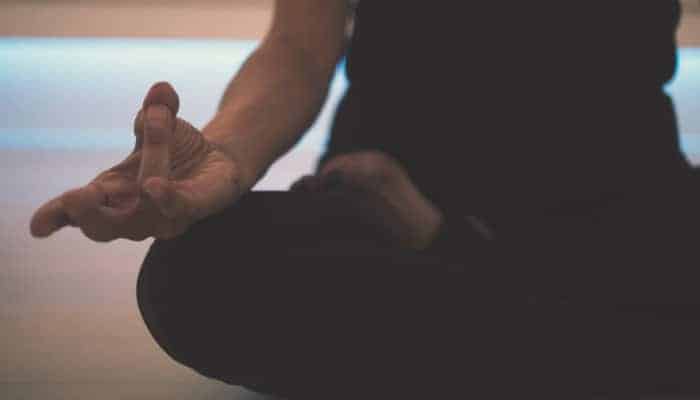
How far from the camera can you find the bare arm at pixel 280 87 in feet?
2.43

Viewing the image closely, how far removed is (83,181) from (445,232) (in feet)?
3.78

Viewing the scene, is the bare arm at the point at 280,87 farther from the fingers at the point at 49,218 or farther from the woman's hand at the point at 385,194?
the fingers at the point at 49,218

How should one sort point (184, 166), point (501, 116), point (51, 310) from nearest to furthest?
point (184, 166) → point (501, 116) → point (51, 310)

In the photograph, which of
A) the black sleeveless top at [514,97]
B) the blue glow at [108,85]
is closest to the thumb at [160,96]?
the black sleeveless top at [514,97]

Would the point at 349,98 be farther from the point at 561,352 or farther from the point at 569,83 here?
the point at 561,352

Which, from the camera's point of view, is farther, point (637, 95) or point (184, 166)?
point (637, 95)

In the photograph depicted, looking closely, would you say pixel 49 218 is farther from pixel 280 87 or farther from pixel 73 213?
pixel 280 87

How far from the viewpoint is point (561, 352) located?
2.35 feet

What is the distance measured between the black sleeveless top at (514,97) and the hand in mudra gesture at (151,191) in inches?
10.3

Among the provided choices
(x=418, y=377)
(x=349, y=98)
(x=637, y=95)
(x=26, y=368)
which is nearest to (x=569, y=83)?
(x=637, y=95)

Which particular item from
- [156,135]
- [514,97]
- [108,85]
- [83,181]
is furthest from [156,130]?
[108,85]

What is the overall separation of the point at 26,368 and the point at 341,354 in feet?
1.24

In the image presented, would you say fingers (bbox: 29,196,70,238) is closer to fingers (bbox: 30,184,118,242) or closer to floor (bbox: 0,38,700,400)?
fingers (bbox: 30,184,118,242)

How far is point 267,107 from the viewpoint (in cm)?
80
